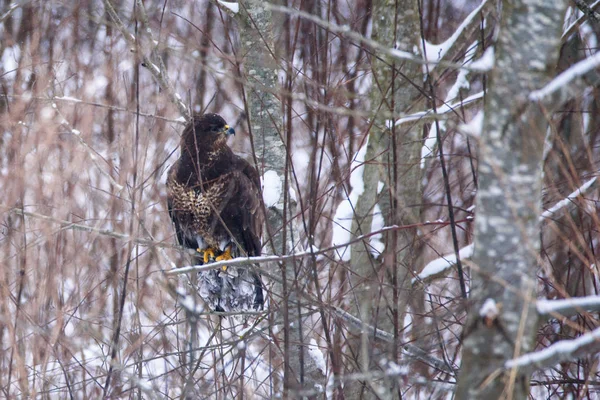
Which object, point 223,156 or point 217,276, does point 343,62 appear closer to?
point 223,156

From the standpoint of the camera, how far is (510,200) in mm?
1624

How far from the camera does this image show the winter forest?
1.75m

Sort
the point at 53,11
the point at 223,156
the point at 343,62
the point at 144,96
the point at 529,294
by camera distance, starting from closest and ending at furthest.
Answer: the point at 529,294, the point at 223,156, the point at 343,62, the point at 144,96, the point at 53,11

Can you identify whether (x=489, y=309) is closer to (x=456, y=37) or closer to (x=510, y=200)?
(x=510, y=200)

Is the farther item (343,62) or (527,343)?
(343,62)

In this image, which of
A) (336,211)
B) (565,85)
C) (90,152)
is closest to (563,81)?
(565,85)

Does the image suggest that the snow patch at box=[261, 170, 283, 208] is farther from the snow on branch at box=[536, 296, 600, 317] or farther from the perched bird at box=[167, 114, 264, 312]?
the snow on branch at box=[536, 296, 600, 317]

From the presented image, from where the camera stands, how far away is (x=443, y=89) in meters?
6.75

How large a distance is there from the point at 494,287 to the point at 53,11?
7443 millimetres

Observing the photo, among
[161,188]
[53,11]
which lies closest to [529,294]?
[161,188]

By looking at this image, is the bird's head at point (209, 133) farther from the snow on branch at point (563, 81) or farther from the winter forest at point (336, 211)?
the snow on branch at point (563, 81)

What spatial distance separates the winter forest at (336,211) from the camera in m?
1.75

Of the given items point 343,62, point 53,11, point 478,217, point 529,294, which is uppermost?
point 53,11

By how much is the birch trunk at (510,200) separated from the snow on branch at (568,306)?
29 mm
